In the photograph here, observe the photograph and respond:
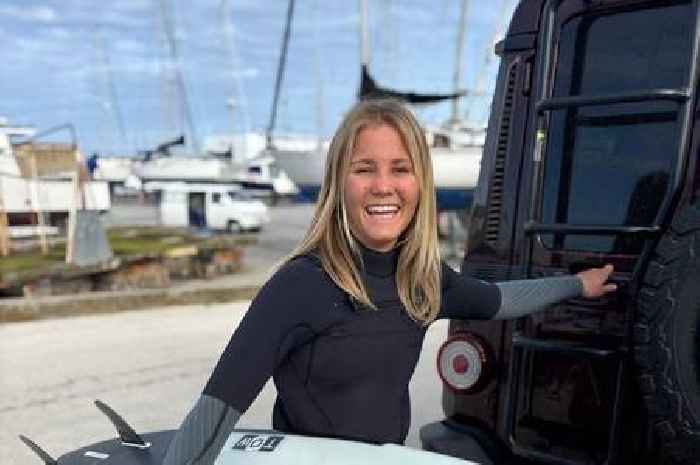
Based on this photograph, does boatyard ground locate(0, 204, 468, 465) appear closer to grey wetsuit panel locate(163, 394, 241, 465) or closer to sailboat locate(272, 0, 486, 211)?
grey wetsuit panel locate(163, 394, 241, 465)

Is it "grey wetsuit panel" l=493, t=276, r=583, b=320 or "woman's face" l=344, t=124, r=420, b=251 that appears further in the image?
"grey wetsuit panel" l=493, t=276, r=583, b=320

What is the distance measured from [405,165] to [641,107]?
3.34 ft

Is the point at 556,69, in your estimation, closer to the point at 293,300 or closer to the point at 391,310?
the point at 391,310

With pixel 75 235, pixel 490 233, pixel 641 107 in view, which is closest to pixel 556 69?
pixel 641 107

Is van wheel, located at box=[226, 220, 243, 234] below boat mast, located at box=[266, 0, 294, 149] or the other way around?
below

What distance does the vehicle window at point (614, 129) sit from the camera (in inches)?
84.4

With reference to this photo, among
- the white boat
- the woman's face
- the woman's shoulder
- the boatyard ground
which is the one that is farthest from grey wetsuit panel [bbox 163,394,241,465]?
the white boat

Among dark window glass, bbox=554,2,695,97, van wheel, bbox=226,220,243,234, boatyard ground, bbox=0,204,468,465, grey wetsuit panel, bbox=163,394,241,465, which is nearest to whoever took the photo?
grey wetsuit panel, bbox=163,394,241,465

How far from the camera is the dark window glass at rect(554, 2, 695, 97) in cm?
212

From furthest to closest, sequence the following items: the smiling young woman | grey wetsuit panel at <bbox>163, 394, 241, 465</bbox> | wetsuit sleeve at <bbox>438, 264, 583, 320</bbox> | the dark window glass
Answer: the dark window glass, wetsuit sleeve at <bbox>438, 264, 583, 320</bbox>, the smiling young woman, grey wetsuit panel at <bbox>163, 394, 241, 465</bbox>

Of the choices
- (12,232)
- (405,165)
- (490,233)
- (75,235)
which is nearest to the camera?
(405,165)

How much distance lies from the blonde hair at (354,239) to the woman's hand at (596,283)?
682 mm

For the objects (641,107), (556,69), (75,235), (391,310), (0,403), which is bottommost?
(0,403)

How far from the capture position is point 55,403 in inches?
204
